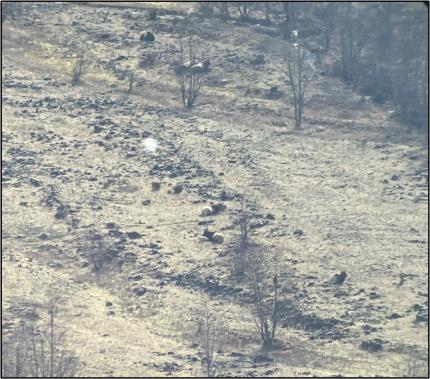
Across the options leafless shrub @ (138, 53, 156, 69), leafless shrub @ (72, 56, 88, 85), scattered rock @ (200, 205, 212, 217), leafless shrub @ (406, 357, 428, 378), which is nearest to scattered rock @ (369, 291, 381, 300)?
leafless shrub @ (406, 357, 428, 378)

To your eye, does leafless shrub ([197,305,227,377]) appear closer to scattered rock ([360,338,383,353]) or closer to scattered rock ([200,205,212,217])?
Answer: scattered rock ([360,338,383,353])

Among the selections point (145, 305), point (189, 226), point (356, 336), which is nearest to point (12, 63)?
point (189, 226)

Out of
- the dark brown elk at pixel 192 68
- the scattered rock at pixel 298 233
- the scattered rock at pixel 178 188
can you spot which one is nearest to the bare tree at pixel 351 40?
the dark brown elk at pixel 192 68

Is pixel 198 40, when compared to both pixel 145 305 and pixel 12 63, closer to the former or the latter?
pixel 12 63

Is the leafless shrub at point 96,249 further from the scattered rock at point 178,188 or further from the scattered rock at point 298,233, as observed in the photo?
the scattered rock at point 298,233

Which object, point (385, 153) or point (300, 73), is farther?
point (300, 73)

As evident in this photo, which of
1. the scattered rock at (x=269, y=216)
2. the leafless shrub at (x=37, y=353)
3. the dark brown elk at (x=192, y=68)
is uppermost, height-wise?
the dark brown elk at (x=192, y=68)
